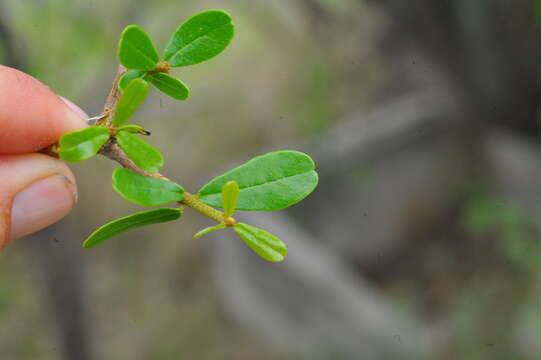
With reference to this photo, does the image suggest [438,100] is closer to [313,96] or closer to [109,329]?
[313,96]

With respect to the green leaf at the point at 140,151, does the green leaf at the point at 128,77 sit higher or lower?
higher

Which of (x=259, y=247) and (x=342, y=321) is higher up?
(x=259, y=247)

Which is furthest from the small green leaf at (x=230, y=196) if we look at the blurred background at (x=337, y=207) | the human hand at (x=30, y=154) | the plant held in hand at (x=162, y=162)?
the blurred background at (x=337, y=207)

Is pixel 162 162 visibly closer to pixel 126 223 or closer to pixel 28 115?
pixel 126 223

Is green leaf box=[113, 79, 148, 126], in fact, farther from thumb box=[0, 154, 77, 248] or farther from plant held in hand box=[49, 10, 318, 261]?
thumb box=[0, 154, 77, 248]

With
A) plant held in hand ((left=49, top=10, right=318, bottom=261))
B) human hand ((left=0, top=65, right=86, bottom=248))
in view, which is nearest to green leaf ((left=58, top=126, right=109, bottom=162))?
plant held in hand ((left=49, top=10, right=318, bottom=261))

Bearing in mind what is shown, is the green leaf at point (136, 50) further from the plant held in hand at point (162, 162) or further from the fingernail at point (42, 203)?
the fingernail at point (42, 203)

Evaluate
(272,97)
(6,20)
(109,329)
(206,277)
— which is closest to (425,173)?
(272,97)
